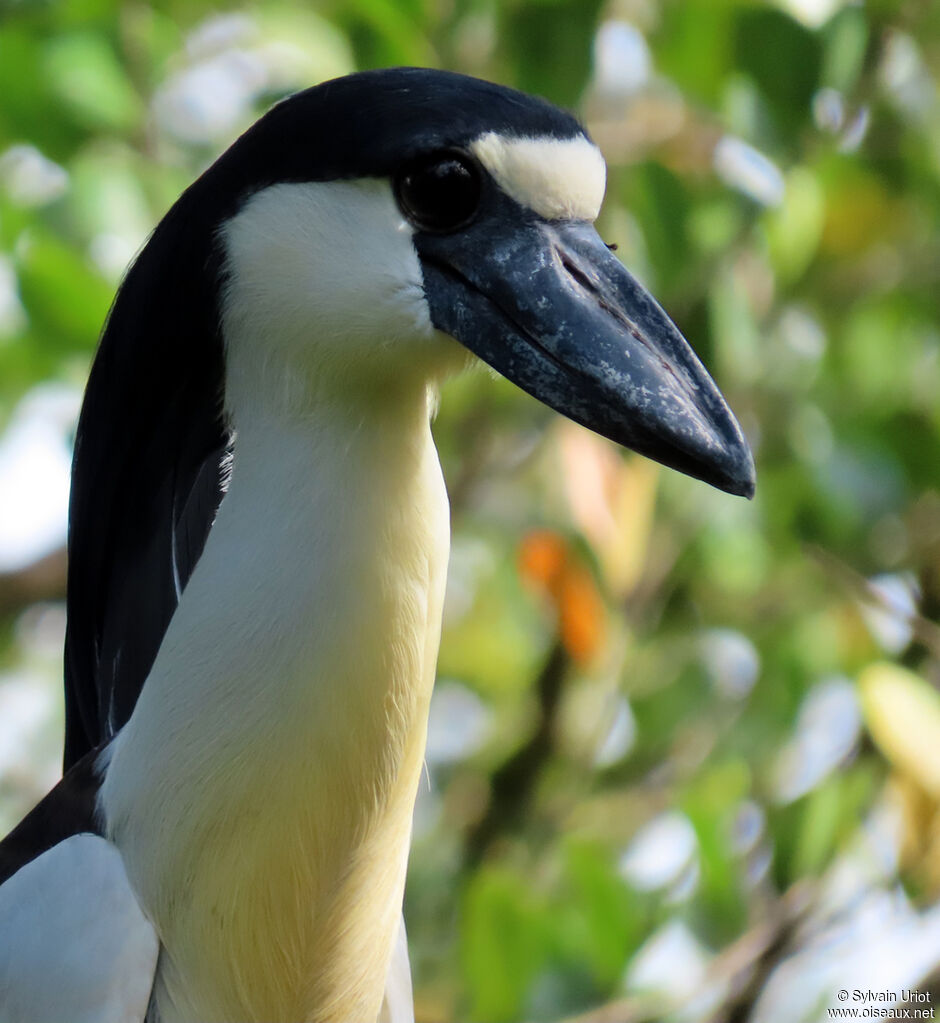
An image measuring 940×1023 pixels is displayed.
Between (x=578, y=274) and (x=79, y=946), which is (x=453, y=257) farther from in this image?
(x=79, y=946)

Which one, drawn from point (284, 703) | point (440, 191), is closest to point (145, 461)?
point (284, 703)

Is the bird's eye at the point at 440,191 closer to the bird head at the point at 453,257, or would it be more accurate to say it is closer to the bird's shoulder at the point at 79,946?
the bird head at the point at 453,257

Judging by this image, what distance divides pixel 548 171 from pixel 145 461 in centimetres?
50

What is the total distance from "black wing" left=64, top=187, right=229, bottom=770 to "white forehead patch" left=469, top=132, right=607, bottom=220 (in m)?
0.27

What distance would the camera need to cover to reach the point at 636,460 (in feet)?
7.79

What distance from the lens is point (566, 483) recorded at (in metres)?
2.38

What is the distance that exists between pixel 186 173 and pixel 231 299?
98cm

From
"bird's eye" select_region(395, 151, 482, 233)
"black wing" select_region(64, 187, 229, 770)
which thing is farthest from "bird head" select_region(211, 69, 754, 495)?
"black wing" select_region(64, 187, 229, 770)

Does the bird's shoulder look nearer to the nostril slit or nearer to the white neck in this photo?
the white neck

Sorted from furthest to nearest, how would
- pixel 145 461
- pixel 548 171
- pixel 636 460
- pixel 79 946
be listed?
pixel 636 460 < pixel 145 461 < pixel 79 946 < pixel 548 171

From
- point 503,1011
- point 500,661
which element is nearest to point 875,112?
point 500,661

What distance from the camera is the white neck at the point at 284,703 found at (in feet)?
4.27

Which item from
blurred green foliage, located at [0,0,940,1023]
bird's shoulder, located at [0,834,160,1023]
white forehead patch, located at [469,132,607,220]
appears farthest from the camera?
blurred green foliage, located at [0,0,940,1023]

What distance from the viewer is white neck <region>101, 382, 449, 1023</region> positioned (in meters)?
1.30
